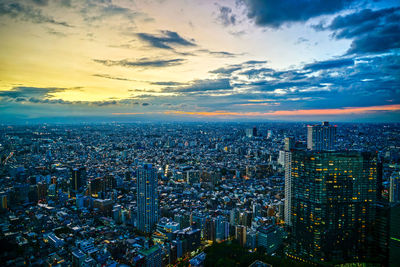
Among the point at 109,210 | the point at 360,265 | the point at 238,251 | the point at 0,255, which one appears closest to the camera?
the point at 0,255

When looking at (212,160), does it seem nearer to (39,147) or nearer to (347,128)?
(347,128)

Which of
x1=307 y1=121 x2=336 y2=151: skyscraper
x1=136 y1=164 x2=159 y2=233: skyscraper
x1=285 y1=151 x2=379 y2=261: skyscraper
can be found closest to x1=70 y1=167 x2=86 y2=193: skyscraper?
x1=136 y1=164 x2=159 y2=233: skyscraper

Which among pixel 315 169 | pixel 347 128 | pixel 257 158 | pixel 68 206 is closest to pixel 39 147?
pixel 68 206

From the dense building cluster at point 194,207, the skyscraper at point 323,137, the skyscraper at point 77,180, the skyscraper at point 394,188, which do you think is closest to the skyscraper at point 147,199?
the dense building cluster at point 194,207

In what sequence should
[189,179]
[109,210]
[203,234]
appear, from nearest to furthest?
[203,234]
[109,210]
[189,179]

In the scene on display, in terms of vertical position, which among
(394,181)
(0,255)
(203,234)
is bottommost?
(203,234)

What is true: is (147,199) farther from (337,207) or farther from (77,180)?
(337,207)

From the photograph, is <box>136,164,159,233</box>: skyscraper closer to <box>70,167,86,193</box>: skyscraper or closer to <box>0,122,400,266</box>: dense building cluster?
<box>0,122,400,266</box>: dense building cluster
